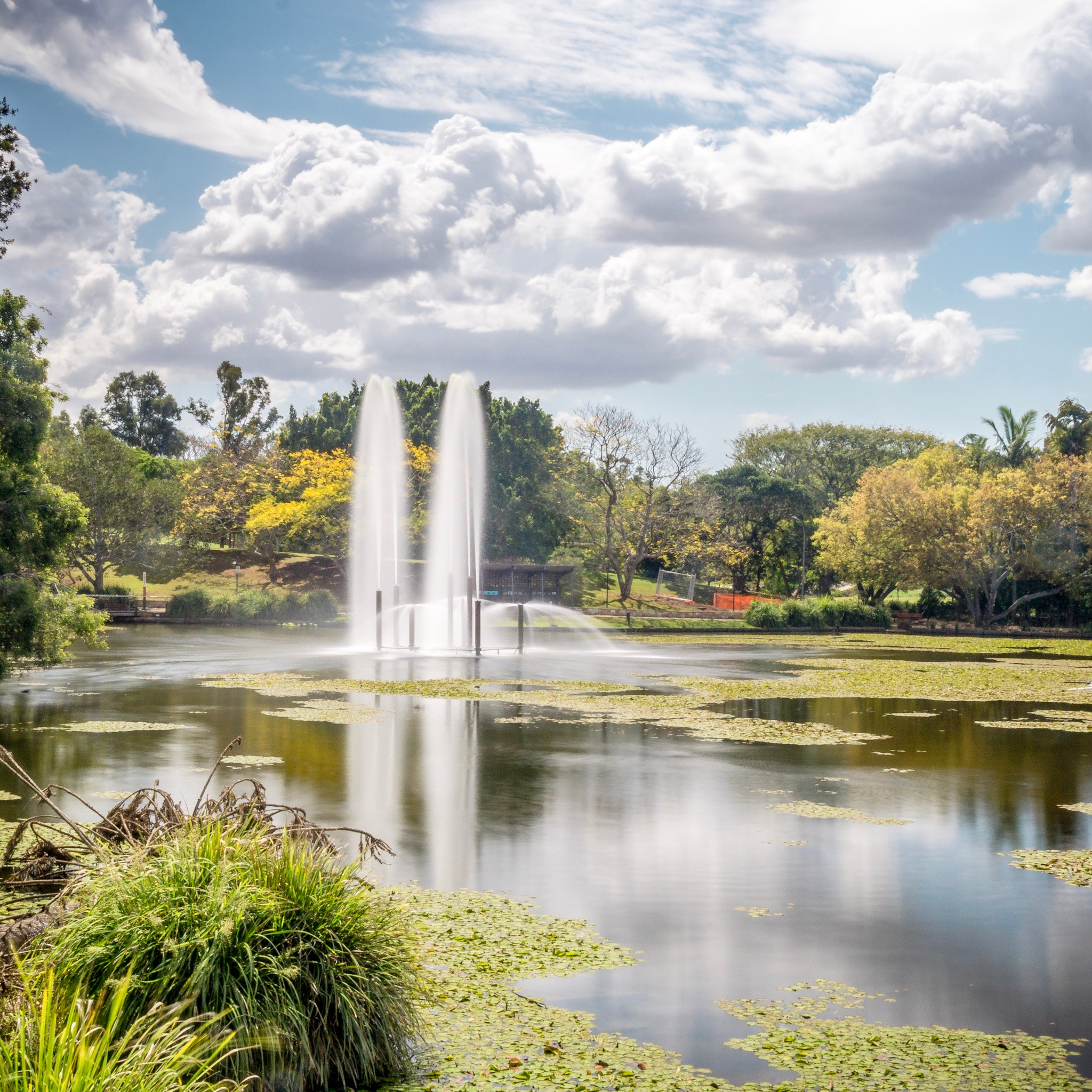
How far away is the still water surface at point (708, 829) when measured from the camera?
839cm

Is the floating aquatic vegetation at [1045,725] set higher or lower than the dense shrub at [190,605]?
lower

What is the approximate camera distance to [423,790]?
614 inches

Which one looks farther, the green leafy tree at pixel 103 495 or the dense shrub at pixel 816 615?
the green leafy tree at pixel 103 495

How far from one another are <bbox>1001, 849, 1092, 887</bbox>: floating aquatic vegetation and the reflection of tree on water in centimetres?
595

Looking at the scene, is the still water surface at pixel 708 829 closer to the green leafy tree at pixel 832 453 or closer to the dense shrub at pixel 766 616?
the dense shrub at pixel 766 616

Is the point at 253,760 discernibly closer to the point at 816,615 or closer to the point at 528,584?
the point at 816,615

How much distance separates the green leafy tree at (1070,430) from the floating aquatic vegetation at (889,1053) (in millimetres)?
75293

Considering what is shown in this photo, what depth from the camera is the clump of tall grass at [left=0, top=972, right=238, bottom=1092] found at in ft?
14.1

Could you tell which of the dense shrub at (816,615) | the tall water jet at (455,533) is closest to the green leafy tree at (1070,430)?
the dense shrub at (816,615)

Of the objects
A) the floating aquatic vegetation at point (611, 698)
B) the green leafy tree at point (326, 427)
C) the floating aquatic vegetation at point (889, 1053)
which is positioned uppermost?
the green leafy tree at point (326, 427)

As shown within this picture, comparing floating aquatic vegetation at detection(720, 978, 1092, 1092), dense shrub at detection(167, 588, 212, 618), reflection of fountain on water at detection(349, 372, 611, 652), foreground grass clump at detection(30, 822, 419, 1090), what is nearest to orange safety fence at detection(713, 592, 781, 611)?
reflection of fountain on water at detection(349, 372, 611, 652)

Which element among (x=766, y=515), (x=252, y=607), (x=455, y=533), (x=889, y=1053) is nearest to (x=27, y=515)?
(x=889, y=1053)

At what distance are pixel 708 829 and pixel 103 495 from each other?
6118 centimetres

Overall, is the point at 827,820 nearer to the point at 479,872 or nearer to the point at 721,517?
the point at 479,872
